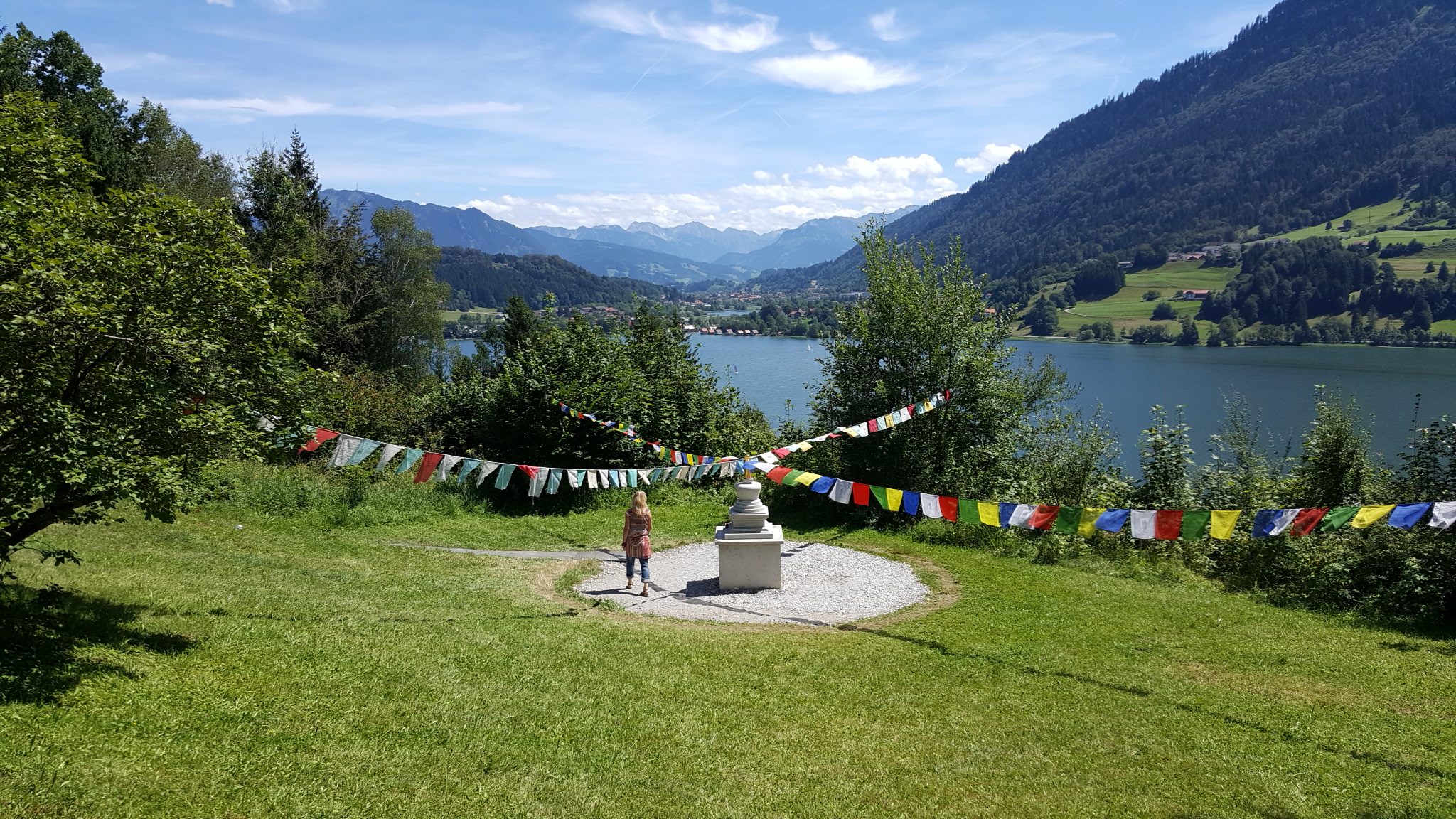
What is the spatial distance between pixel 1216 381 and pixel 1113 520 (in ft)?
274

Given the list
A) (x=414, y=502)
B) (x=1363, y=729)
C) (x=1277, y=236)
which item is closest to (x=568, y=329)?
(x=414, y=502)

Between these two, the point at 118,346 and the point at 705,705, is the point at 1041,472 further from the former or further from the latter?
the point at 118,346

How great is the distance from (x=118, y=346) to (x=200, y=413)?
88 centimetres

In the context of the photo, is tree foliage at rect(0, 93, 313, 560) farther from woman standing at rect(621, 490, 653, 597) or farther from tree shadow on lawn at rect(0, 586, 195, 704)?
woman standing at rect(621, 490, 653, 597)

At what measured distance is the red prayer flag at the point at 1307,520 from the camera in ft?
35.4

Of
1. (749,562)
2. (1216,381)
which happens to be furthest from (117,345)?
(1216,381)

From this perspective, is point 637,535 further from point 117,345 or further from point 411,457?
point 117,345

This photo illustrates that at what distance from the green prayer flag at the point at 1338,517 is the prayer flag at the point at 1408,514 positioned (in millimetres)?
404

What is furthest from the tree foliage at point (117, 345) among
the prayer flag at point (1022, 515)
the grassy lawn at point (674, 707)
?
the prayer flag at point (1022, 515)

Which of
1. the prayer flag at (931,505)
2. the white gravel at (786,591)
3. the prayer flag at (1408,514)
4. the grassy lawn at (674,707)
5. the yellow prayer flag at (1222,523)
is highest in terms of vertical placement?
the prayer flag at (1408,514)

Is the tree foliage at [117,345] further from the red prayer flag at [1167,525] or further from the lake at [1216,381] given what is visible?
the lake at [1216,381]

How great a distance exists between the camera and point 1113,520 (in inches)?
473

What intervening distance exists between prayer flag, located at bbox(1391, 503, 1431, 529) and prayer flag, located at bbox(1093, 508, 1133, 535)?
2936 mm

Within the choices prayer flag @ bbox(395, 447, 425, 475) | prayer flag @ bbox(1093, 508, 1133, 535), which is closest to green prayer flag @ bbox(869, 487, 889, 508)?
prayer flag @ bbox(1093, 508, 1133, 535)
